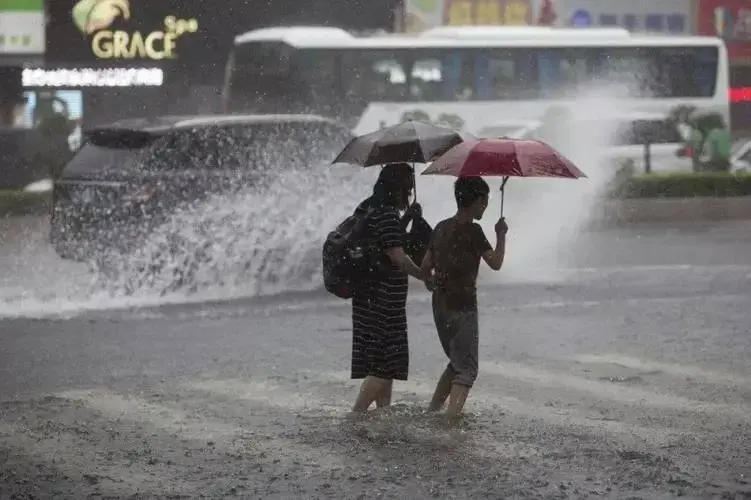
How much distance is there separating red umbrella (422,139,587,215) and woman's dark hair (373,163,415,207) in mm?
171

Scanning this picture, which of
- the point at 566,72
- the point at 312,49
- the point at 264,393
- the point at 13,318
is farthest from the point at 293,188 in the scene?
the point at 566,72

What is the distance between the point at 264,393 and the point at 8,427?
1632 mm

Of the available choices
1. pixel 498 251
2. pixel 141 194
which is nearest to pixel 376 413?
pixel 498 251

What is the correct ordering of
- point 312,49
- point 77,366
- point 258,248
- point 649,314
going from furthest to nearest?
point 312,49
point 258,248
point 649,314
point 77,366

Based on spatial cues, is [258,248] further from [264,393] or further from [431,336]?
[264,393]

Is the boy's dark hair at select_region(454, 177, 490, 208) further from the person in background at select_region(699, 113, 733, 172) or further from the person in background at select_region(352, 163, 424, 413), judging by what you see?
the person in background at select_region(699, 113, 733, 172)

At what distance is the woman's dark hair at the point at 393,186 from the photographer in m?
7.34

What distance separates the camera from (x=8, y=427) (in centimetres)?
783

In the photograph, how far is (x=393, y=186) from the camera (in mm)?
7336

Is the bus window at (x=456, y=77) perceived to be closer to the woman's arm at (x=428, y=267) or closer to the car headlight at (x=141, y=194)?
the car headlight at (x=141, y=194)

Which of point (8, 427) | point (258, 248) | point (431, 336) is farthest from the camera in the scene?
point (258, 248)

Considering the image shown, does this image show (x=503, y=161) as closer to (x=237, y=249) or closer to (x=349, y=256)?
(x=349, y=256)

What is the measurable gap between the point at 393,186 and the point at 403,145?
1.51ft

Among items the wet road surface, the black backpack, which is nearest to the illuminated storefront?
the wet road surface
